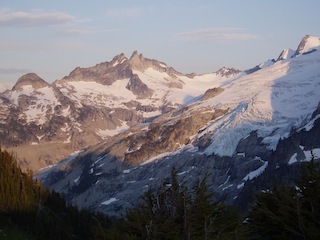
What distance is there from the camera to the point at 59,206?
3669 inches

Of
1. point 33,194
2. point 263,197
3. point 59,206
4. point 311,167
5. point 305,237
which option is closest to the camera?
point 305,237

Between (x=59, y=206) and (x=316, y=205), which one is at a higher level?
(x=316, y=205)

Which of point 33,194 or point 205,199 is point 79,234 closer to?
point 33,194

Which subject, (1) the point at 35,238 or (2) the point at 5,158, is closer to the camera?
(1) the point at 35,238

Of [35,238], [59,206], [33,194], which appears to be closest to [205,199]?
[35,238]

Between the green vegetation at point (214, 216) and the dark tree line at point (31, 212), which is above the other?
the green vegetation at point (214, 216)

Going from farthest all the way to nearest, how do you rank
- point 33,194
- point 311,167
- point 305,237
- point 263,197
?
point 33,194
point 263,197
point 311,167
point 305,237

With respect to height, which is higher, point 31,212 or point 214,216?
point 214,216

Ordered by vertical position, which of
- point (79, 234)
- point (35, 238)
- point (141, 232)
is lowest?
point (79, 234)

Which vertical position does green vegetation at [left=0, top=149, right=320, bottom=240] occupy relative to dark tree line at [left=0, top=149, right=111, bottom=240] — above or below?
above

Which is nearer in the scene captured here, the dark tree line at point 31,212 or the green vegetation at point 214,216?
the green vegetation at point 214,216

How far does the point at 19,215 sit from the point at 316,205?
171 feet

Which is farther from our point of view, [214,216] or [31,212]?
[31,212]

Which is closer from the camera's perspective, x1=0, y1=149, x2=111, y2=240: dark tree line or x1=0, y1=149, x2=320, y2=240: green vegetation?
x1=0, y1=149, x2=320, y2=240: green vegetation
